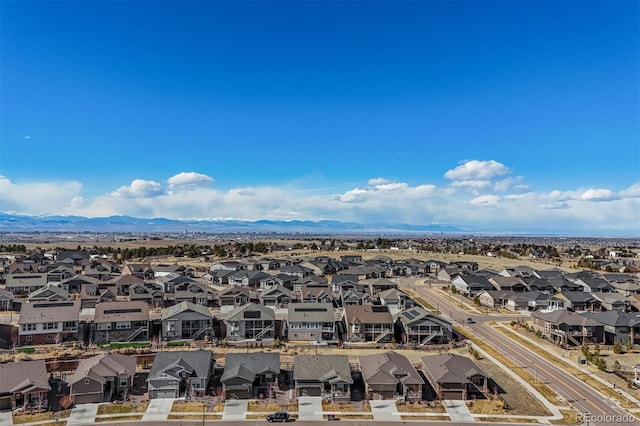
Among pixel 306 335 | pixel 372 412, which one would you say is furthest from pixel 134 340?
pixel 372 412

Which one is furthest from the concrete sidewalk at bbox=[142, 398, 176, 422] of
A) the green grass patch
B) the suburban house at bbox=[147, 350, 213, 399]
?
the green grass patch

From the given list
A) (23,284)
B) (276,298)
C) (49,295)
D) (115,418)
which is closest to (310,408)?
(115,418)

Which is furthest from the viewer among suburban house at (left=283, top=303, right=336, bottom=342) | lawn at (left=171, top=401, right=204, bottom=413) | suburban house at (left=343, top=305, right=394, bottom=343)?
suburban house at (left=343, top=305, right=394, bottom=343)

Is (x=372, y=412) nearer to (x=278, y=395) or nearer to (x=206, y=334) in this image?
(x=278, y=395)

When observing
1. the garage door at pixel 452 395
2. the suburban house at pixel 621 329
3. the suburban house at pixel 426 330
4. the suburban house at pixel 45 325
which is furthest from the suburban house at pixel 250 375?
the suburban house at pixel 621 329

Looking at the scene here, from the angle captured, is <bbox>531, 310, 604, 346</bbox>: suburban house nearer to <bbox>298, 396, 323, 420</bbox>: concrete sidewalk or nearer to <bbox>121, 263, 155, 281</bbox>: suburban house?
<bbox>298, 396, 323, 420</bbox>: concrete sidewalk

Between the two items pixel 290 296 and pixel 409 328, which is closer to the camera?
pixel 409 328

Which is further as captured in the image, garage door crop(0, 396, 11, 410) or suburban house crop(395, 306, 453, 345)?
suburban house crop(395, 306, 453, 345)
